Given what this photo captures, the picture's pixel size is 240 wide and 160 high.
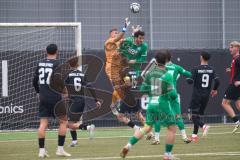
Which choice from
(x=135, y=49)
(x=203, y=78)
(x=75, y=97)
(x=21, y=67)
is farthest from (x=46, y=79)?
(x=21, y=67)

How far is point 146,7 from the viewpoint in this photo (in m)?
27.0

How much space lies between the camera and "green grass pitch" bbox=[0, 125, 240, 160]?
15.3 metres

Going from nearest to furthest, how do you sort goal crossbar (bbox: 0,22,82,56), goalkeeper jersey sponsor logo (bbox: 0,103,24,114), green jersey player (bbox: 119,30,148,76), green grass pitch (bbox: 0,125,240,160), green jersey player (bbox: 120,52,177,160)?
green jersey player (bbox: 120,52,177,160)
green grass pitch (bbox: 0,125,240,160)
green jersey player (bbox: 119,30,148,76)
goal crossbar (bbox: 0,22,82,56)
goalkeeper jersey sponsor logo (bbox: 0,103,24,114)

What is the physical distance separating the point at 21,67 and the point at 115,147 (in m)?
8.33

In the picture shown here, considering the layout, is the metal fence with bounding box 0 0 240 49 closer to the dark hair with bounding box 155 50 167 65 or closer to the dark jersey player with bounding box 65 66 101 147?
the dark jersey player with bounding box 65 66 101 147

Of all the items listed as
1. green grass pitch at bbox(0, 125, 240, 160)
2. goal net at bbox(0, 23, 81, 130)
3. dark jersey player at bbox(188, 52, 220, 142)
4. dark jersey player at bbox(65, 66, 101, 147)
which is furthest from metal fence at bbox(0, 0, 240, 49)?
dark jersey player at bbox(65, 66, 101, 147)

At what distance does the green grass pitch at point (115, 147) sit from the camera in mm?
15273

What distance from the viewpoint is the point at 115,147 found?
17438 mm

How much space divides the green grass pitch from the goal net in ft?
7.44

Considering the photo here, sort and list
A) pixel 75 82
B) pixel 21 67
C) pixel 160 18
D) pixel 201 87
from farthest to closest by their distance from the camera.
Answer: pixel 160 18 → pixel 21 67 → pixel 201 87 → pixel 75 82

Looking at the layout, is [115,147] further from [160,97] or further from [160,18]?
[160,18]

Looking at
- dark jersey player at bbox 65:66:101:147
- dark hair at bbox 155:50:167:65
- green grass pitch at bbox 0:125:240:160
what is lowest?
green grass pitch at bbox 0:125:240:160

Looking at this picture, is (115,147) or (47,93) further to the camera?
(115,147)

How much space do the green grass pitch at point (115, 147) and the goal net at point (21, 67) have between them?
7.44 ft
